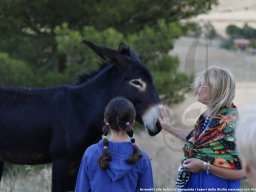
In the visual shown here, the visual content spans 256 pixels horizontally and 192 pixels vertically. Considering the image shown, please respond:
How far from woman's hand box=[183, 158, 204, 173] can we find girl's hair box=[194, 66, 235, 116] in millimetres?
350

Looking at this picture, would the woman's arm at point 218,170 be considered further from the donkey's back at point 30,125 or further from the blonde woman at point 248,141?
the donkey's back at point 30,125

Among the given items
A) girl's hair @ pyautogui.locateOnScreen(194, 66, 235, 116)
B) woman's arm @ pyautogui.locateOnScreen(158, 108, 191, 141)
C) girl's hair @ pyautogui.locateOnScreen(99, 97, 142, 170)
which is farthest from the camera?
woman's arm @ pyautogui.locateOnScreen(158, 108, 191, 141)

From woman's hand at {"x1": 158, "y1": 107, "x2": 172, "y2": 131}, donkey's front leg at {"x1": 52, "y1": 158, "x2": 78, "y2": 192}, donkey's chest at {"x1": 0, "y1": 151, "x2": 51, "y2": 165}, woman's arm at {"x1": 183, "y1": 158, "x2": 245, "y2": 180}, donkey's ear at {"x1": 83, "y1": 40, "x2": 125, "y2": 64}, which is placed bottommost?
donkey's front leg at {"x1": 52, "y1": 158, "x2": 78, "y2": 192}

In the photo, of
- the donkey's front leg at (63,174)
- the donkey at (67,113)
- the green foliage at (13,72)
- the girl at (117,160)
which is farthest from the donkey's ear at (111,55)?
the green foliage at (13,72)

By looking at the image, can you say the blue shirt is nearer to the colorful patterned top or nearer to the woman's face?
the colorful patterned top

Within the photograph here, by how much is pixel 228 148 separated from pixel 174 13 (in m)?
10.7

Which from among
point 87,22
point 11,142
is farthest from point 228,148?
point 87,22

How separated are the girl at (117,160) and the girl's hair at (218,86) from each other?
622mm

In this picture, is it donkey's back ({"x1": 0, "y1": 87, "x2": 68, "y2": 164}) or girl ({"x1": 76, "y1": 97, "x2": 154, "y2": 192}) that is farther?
donkey's back ({"x1": 0, "y1": 87, "x2": 68, "y2": 164})

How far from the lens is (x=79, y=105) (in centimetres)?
692

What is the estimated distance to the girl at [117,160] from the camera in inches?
169

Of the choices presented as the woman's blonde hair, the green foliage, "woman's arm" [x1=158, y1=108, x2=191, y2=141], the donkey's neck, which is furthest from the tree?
the woman's blonde hair

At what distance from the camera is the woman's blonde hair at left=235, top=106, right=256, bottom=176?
266cm

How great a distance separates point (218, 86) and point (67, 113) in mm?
2587
